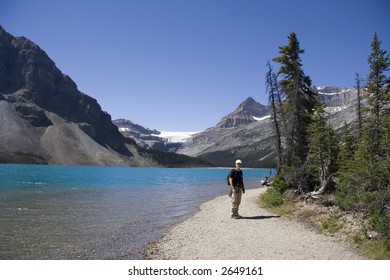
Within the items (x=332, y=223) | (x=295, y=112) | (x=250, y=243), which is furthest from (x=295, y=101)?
(x=250, y=243)

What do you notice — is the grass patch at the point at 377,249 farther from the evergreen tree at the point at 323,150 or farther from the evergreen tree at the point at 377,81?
the evergreen tree at the point at 377,81

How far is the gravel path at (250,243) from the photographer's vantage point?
10828 millimetres

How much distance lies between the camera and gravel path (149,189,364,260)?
426 inches

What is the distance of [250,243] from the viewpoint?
40.9ft

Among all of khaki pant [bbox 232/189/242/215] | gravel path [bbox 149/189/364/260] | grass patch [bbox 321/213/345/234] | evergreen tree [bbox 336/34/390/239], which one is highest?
evergreen tree [bbox 336/34/390/239]

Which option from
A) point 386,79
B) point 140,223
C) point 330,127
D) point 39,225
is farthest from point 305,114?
point 39,225

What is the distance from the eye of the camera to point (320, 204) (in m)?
18.7

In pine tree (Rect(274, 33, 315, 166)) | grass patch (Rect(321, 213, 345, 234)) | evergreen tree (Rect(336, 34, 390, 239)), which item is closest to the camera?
evergreen tree (Rect(336, 34, 390, 239))

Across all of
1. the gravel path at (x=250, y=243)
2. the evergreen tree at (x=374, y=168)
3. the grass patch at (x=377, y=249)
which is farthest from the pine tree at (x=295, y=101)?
Result: the grass patch at (x=377, y=249)

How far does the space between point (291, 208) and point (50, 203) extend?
73.2 ft

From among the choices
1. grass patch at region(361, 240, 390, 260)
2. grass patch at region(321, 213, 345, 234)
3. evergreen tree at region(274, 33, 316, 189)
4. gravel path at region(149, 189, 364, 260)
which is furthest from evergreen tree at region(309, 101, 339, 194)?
grass patch at region(361, 240, 390, 260)

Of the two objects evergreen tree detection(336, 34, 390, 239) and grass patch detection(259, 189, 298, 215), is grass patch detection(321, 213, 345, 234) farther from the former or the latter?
grass patch detection(259, 189, 298, 215)

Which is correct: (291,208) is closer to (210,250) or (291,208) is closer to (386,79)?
(210,250)

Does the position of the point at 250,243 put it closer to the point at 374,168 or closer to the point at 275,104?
the point at 374,168
